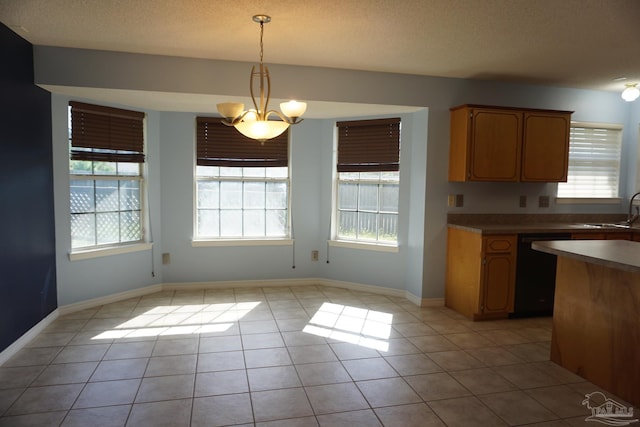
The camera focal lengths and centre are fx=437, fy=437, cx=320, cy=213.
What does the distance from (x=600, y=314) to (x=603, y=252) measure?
41 cm

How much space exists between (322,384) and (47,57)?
3.34 m

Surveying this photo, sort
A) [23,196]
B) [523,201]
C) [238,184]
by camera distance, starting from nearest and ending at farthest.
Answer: [23,196], [523,201], [238,184]

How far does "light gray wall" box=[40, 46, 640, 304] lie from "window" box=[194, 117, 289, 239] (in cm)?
14

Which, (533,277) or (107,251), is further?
(107,251)

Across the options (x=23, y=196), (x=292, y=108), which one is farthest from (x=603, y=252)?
(x=23, y=196)

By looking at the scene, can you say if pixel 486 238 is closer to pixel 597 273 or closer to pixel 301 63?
pixel 597 273

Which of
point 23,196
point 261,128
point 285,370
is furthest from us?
point 23,196

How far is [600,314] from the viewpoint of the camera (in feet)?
9.22

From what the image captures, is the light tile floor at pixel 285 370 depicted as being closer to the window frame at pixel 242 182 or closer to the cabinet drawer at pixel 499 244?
the cabinet drawer at pixel 499 244

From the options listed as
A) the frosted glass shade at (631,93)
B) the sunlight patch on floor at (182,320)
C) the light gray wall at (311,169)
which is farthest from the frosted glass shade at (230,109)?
the frosted glass shade at (631,93)

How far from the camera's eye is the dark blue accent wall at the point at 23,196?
3098mm

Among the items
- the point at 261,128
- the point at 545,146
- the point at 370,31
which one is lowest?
the point at 261,128

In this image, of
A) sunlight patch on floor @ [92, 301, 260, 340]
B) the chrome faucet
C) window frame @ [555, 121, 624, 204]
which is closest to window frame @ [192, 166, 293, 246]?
sunlight patch on floor @ [92, 301, 260, 340]

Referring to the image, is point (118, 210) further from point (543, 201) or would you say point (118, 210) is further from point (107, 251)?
point (543, 201)
